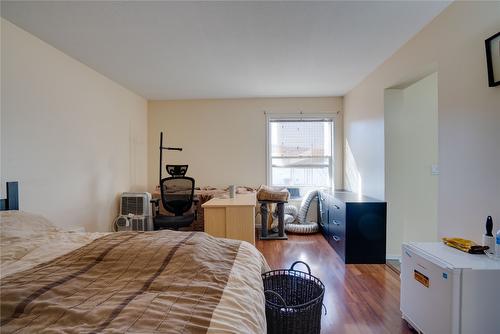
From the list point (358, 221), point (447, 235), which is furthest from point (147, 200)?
point (447, 235)

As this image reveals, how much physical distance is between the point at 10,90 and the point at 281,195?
337 centimetres

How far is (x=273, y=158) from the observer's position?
481 centimetres

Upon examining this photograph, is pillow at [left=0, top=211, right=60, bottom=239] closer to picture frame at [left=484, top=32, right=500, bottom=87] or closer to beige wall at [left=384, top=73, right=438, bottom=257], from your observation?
picture frame at [left=484, top=32, right=500, bottom=87]

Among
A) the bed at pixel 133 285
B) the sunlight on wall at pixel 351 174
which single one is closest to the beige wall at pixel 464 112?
the bed at pixel 133 285

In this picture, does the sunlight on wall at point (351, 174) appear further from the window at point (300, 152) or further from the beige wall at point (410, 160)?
the beige wall at point (410, 160)

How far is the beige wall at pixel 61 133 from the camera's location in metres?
2.21

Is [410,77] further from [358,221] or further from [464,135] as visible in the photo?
[358,221]

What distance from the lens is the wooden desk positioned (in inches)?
111

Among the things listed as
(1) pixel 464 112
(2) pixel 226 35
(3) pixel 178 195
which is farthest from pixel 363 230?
(2) pixel 226 35

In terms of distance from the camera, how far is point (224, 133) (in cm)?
477

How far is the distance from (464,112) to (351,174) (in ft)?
8.09

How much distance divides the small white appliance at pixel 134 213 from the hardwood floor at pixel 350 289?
5.90 ft

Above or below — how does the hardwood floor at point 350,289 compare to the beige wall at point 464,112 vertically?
below

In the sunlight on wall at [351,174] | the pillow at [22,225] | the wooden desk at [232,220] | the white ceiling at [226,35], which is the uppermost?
the white ceiling at [226,35]
